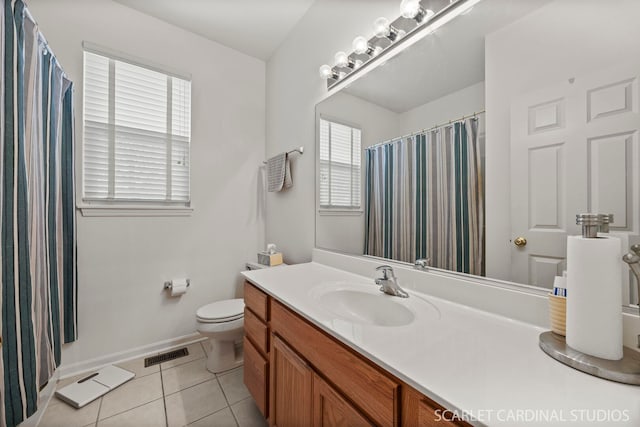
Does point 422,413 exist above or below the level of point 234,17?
below

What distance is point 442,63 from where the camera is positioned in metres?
1.11

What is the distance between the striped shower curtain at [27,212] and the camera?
1032mm

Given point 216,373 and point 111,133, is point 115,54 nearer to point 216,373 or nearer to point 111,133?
point 111,133

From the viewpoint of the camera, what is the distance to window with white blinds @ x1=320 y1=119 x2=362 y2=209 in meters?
1.54

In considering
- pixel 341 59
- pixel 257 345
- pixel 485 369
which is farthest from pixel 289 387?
pixel 341 59

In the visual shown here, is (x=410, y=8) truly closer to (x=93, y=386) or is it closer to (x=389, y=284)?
(x=389, y=284)

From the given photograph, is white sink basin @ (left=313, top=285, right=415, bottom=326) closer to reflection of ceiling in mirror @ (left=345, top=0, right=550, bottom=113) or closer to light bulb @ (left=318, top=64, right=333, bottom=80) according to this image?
reflection of ceiling in mirror @ (left=345, top=0, right=550, bottom=113)

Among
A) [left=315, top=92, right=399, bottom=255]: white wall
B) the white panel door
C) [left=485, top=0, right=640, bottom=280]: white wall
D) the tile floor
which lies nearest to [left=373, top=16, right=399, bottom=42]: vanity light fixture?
[left=315, top=92, right=399, bottom=255]: white wall

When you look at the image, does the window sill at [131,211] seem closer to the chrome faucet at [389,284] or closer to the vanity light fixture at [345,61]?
the vanity light fixture at [345,61]

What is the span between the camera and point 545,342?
2.19 ft

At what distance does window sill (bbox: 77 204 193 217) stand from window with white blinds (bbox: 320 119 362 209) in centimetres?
124

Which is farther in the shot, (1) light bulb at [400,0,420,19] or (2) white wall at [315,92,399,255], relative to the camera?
(2) white wall at [315,92,399,255]

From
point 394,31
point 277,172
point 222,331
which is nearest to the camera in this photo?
point 394,31

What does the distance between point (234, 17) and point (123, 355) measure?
2.73 metres
